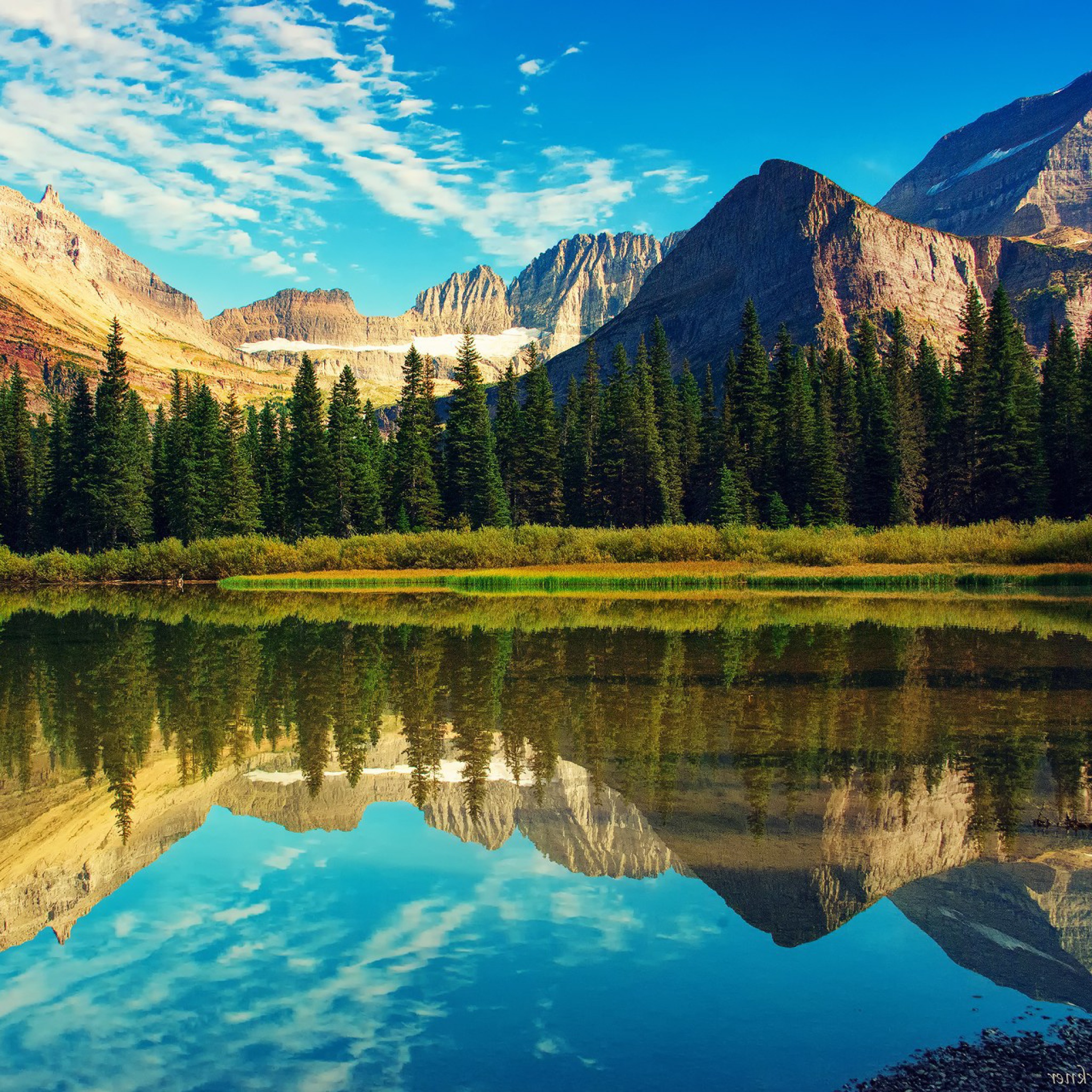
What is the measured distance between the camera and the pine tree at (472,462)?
255 ft

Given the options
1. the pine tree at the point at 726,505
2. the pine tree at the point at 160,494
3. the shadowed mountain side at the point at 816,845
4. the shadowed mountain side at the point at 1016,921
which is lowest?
the shadowed mountain side at the point at 1016,921

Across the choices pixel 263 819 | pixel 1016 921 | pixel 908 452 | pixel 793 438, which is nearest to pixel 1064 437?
pixel 908 452

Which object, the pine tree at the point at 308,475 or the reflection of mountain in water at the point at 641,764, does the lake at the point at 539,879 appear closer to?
the reflection of mountain in water at the point at 641,764

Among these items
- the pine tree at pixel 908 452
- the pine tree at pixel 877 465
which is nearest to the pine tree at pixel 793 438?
the pine tree at pixel 877 465

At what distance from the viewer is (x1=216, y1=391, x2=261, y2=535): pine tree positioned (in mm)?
78375

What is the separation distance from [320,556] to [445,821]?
54.1 meters

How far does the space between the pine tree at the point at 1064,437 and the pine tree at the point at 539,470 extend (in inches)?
1649

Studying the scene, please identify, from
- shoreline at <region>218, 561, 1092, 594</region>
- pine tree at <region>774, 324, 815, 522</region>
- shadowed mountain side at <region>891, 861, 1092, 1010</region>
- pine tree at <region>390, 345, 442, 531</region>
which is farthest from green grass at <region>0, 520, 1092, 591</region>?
shadowed mountain side at <region>891, 861, 1092, 1010</region>

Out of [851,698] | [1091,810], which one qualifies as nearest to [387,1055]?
[1091,810]

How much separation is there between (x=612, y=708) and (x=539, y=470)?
7013cm

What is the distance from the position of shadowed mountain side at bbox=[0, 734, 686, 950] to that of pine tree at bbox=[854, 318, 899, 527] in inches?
2703

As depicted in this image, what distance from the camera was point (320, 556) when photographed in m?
63.8

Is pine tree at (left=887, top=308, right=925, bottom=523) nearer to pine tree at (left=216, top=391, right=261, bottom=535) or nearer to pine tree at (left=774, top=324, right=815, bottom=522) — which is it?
pine tree at (left=774, top=324, right=815, bottom=522)

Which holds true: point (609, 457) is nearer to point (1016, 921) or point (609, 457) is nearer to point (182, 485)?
point (182, 485)
